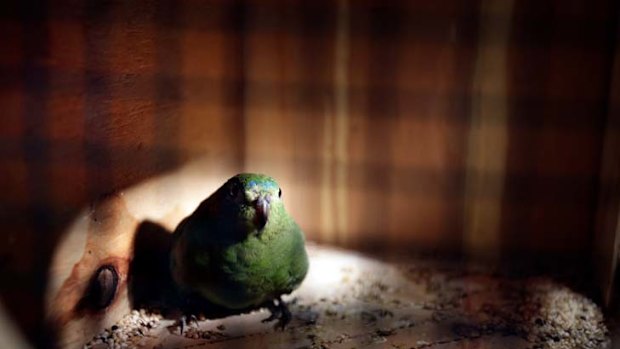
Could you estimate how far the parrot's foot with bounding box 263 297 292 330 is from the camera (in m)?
3.00

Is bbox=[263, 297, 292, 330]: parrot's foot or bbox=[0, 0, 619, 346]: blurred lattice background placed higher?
bbox=[0, 0, 619, 346]: blurred lattice background

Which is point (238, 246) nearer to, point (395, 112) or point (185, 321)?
point (185, 321)

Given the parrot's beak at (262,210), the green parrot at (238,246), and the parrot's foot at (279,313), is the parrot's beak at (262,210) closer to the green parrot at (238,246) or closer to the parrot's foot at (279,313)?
the green parrot at (238,246)

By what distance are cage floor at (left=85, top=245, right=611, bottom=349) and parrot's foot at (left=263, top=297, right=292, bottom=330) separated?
27mm

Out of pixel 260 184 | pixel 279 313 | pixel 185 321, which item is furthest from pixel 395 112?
pixel 185 321

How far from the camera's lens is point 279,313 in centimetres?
308

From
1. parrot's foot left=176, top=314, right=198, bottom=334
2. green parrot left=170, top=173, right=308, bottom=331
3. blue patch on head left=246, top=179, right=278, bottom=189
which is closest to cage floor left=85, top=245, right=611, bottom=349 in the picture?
parrot's foot left=176, top=314, right=198, bottom=334

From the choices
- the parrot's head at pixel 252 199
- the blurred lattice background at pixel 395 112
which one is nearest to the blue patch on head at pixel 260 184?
the parrot's head at pixel 252 199

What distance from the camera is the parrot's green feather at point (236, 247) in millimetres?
2814

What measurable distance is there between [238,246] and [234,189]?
0.21 metres

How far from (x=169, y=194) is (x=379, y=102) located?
1.04 metres

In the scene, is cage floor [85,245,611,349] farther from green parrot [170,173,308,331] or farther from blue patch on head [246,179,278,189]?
blue patch on head [246,179,278,189]

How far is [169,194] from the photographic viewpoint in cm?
314

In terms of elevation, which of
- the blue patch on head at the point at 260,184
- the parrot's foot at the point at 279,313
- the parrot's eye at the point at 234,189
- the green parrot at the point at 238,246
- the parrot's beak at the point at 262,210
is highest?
the blue patch on head at the point at 260,184
